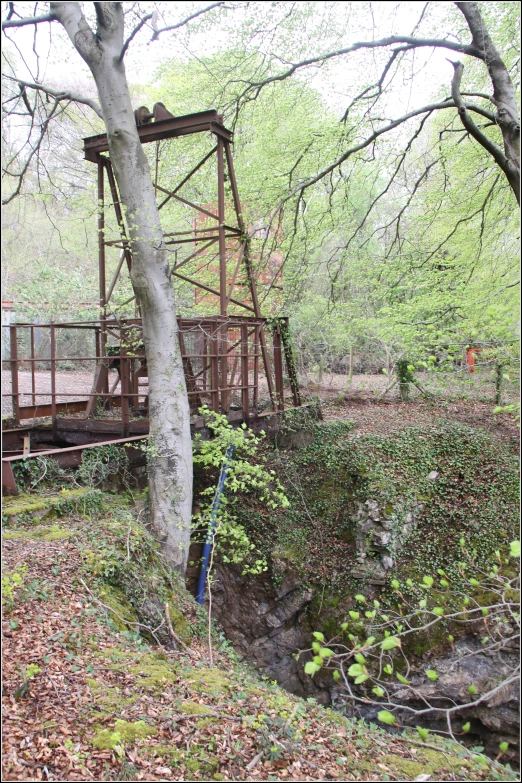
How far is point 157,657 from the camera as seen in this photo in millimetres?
4656

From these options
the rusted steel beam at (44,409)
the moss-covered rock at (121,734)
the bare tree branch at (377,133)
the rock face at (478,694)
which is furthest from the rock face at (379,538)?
the moss-covered rock at (121,734)

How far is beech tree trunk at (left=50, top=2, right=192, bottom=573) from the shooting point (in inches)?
243

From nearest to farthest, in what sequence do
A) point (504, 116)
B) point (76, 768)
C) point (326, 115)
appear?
point (76, 768)
point (504, 116)
point (326, 115)

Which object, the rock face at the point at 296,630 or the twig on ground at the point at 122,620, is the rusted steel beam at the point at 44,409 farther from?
the twig on ground at the point at 122,620

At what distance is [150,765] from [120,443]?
187 inches

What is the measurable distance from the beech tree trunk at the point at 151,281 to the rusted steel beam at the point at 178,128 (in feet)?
6.11

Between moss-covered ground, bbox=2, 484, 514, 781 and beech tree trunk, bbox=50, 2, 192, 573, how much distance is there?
1269 millimetres

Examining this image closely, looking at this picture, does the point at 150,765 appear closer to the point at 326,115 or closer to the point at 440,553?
the point at 440,553

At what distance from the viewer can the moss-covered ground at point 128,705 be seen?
3.16m

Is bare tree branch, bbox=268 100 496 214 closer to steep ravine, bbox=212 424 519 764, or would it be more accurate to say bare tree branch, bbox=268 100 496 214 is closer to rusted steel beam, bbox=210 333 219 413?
rusted steel beam, bbox=210 333 219 413

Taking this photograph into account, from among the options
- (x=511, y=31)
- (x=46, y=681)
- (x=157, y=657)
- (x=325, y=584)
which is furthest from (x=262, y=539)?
(x=511, y=31)

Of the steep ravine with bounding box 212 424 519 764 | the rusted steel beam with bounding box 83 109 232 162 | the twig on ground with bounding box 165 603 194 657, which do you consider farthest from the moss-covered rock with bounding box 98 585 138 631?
the rusted steel beam with bounding box 83 109 232 162

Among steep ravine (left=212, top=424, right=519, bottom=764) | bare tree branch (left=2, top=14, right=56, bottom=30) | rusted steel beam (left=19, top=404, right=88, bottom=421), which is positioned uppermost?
bare tree branch (left=2, top=14, right=56, bottom=30)

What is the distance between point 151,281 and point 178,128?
3.34 meters
